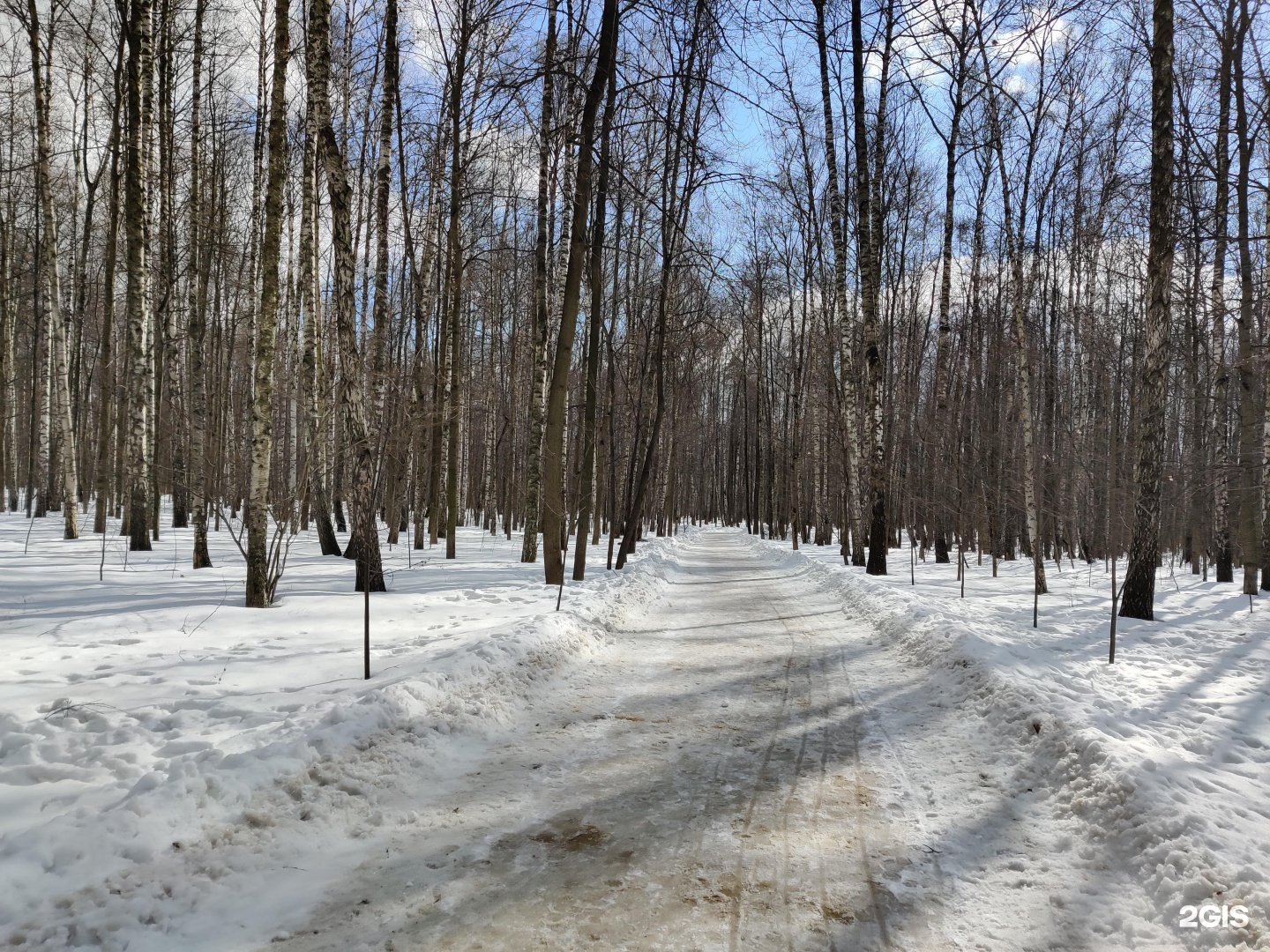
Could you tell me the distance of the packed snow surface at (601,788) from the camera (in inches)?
105

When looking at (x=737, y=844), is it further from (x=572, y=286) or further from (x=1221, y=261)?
(x=1221, y=261)

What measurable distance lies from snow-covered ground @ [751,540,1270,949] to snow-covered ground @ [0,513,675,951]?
3084mm

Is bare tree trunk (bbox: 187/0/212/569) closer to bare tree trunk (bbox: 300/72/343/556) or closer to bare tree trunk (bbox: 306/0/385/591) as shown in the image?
bare tree trunk (bbox: 300/72/343/556)

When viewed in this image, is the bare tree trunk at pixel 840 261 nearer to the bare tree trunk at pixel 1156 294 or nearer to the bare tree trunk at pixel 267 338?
the bare tree trunk at pixel 1156 294

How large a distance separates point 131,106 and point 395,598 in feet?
29.6

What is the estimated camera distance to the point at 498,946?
8.11 feet

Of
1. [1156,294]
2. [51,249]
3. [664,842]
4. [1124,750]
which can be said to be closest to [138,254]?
[51,249]

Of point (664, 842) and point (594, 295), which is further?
point (594, 295)

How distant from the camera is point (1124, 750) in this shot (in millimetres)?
3967

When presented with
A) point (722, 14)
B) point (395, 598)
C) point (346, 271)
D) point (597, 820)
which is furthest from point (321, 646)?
point (722, 14)

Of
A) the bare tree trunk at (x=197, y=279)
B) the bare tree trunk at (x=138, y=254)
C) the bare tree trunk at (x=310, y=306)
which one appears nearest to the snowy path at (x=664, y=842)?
the bare tree trunk at (x=138, y=254)

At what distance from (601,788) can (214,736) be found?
233cm

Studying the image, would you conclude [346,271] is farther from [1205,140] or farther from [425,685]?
[1205,140]

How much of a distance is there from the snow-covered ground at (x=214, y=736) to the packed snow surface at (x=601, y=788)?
0.06 ft
